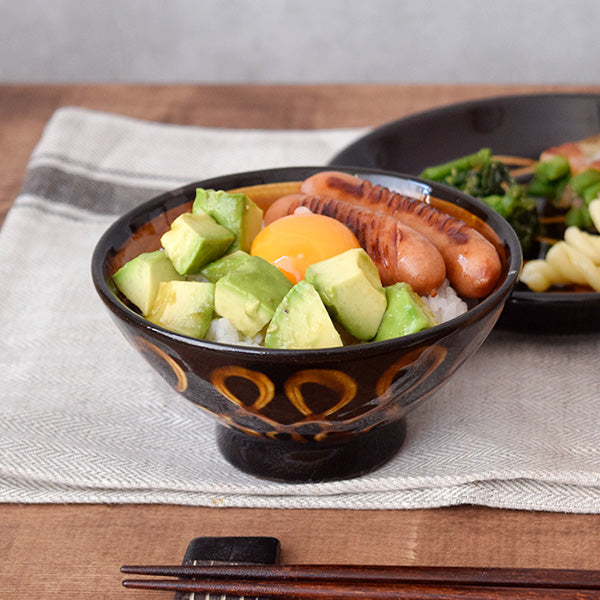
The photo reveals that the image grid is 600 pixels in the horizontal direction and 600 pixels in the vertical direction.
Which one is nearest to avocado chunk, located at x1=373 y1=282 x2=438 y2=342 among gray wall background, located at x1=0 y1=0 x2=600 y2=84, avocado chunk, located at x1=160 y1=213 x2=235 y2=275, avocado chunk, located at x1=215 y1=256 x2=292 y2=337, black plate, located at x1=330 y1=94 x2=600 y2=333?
avocado chunk, located at x1=215 y1=256 x2=292 y2=337

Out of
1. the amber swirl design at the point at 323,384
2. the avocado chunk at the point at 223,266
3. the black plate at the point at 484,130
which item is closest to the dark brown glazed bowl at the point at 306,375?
the amber swirl design at the point at 323,384

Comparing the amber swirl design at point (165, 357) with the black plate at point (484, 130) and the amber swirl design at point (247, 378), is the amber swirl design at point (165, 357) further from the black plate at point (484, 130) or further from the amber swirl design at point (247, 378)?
the black plate at point (484, 130)

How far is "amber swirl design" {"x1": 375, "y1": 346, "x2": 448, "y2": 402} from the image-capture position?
0.82 metres

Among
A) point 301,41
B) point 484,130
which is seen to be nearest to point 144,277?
point 484,130

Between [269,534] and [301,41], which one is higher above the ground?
[269,534]

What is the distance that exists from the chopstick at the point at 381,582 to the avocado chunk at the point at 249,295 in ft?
0.82

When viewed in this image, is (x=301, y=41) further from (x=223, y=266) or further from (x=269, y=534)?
(x=269, y=534)

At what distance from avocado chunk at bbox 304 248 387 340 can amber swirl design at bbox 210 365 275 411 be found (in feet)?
0.35

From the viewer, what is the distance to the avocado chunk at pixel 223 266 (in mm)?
946

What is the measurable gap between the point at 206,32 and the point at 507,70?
1.35 metres

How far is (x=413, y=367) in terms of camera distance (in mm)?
836

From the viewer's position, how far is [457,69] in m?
3.58

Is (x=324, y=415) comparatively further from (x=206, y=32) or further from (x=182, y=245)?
(x=206, y=32)

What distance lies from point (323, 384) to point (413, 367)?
0.10 metres
